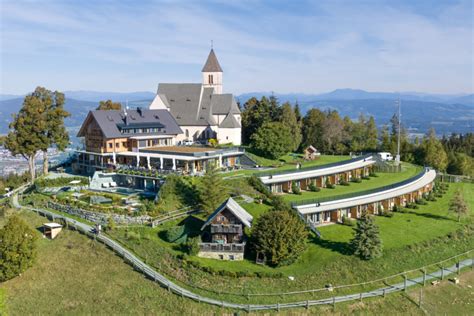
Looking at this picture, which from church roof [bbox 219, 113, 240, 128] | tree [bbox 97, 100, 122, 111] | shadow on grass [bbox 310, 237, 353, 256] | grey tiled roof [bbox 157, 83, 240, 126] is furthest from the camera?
tree [bbox 97, 100, 122, 111]

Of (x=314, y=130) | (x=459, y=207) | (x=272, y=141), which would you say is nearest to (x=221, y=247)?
(x=459, y=207)

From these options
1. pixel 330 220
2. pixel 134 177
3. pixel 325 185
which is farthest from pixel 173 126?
pixel 330 220

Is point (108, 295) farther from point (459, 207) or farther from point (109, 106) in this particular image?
point (109, 106)

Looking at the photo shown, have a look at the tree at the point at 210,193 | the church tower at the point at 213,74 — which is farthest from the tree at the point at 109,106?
the tree at the point at 210,193

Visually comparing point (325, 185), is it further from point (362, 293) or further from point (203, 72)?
point (203, 72)

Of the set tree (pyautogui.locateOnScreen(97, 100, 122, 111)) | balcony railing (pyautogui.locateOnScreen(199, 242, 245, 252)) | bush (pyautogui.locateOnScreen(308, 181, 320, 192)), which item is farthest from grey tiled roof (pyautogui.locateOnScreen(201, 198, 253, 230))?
tree (pyautogui.locateOnScreen(97, 100, 122, 111))

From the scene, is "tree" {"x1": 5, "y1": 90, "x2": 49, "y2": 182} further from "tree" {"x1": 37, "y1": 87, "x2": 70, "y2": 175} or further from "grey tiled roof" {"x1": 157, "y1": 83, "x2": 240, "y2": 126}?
"grey tiled roof" {"x1": 157, "y1": 83, "x2": 240, "y2": 126}

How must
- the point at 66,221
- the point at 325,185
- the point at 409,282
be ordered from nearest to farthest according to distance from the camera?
the point at 409,282 → the point at 66,221 → the point at 325,185
